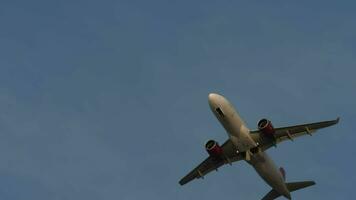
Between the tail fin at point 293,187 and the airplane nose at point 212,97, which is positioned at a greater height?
the airplane nose at point 212,97

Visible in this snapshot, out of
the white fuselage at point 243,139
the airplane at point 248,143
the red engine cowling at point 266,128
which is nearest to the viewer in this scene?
the white fuselage at point 243,139

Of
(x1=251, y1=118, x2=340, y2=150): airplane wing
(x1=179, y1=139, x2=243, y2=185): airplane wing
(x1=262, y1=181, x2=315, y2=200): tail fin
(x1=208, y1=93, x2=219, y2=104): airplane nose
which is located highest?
(x1=208, y1=93, x2=219, y2=104): airplane nose

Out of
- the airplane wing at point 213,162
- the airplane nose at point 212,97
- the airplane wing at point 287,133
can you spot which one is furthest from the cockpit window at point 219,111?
the airplane wing at point 213,162

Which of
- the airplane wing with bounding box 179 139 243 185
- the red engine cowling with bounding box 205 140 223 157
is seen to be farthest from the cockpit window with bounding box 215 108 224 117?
the red engine cowling with bounding box 205 140 223 157

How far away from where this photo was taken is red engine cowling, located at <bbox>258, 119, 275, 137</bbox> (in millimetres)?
110938

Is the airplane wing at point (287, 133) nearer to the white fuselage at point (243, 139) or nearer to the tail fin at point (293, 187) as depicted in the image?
the white fuselage at point (243, 139)

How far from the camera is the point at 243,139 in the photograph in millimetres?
110688

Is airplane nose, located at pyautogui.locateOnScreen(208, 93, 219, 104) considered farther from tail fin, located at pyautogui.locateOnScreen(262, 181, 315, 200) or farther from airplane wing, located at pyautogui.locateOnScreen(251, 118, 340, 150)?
tail fin, located at pyautogui.locateOnScreen(262, 181, 315, 200)

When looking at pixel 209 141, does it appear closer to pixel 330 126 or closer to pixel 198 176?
pixel 198 176

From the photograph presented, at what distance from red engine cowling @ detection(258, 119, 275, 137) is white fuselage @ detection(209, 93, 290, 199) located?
5.88 ft

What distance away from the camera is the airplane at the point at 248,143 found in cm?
10838

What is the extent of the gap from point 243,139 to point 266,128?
130 inches

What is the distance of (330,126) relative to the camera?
109 metres

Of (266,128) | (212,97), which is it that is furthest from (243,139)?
(212,97)
